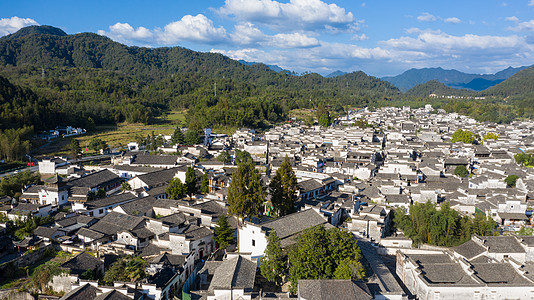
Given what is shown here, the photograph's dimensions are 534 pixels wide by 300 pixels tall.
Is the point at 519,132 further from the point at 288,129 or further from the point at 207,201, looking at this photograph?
the point at 207,201

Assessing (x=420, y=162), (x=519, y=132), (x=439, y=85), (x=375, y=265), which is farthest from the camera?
(x=439, y=85)

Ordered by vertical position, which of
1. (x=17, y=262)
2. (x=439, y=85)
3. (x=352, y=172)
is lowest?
(x=17, y=262)

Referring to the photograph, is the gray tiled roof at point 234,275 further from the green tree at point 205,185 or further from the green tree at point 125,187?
the green tree at point 125,187

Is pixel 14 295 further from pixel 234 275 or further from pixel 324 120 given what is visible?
pixel 324 120

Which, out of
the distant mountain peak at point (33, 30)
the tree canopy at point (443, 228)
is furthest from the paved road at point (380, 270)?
the distant mountain peak at point (33, 30)

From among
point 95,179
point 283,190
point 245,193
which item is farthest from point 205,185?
A: point 245,193

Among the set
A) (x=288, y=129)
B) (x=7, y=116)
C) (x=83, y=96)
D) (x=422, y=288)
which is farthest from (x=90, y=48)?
(x=422, y=288)
